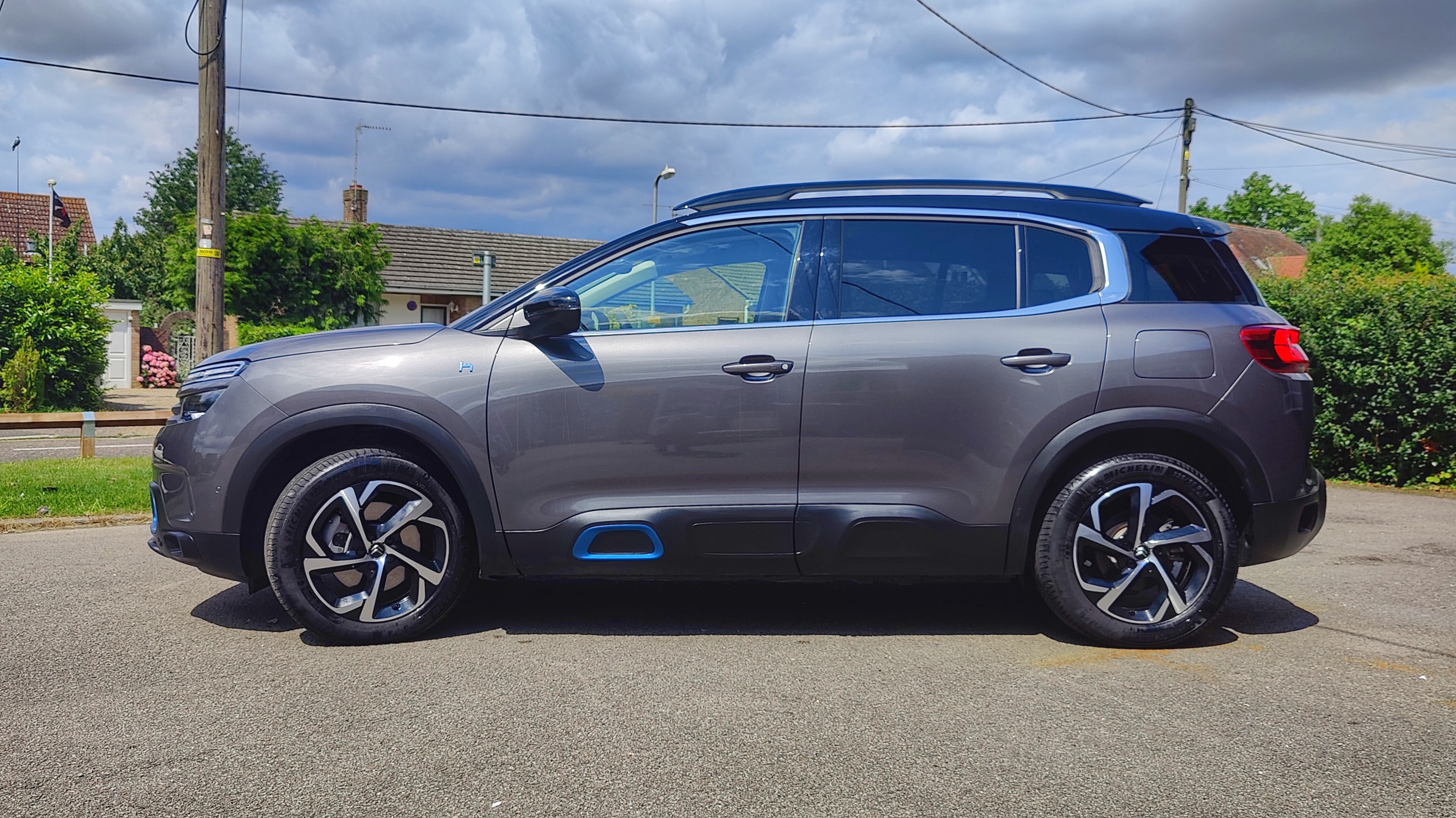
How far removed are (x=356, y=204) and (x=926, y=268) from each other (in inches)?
1529

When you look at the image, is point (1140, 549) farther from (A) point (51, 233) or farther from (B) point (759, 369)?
(A) point (51, 233)

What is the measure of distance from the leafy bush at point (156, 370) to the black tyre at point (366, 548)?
93.6 ft

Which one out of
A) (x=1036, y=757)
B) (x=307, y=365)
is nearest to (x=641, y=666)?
(x=1036, y=757)

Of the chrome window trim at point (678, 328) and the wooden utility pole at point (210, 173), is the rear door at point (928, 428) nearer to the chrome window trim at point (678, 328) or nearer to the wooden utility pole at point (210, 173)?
the chrome window trim at point (678, 328)

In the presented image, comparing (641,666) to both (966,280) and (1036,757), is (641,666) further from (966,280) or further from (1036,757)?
(966,280)

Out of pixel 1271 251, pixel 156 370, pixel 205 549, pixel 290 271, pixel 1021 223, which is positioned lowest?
pixel 156 370

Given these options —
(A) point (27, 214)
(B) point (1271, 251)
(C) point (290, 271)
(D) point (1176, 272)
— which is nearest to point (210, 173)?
(D) point (1176, 272)

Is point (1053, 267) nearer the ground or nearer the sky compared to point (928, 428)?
nearer the sky

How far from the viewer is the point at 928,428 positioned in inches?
171

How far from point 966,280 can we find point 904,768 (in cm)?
219

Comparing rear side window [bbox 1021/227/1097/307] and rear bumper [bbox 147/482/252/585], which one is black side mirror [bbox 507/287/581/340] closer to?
rear bumper [bbox 147/482/252/585]

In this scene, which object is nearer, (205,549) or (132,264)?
(205,549)

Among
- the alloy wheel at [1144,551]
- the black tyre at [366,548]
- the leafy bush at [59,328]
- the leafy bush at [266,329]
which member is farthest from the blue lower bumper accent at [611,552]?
the leafy bush at [266,329]

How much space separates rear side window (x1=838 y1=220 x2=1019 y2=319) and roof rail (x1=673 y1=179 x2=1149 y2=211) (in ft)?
0.86
